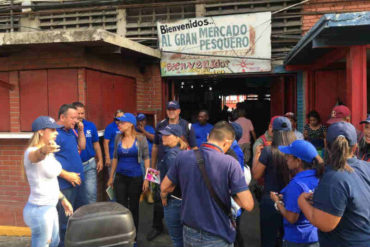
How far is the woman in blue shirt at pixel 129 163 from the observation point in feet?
13.5

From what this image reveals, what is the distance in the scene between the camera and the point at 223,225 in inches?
94.7

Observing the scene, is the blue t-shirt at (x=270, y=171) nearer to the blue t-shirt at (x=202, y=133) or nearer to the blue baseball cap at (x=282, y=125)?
the blue baseball cap at (x=282, y=125)

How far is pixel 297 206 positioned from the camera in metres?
2.34

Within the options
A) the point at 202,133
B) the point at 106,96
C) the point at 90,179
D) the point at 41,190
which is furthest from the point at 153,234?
the point at 106,96

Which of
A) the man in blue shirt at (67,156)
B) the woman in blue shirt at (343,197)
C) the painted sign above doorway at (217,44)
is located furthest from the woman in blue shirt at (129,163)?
the painted sign above doorway at (217,44)

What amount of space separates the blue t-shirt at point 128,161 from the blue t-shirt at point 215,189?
1783mm

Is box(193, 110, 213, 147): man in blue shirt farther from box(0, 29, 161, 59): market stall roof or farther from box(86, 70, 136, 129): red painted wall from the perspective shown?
box(0, 29, 161, 59): market stall roof

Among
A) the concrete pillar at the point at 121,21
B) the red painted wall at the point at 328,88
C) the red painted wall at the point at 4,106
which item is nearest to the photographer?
the red painted wall at the point at 4,106

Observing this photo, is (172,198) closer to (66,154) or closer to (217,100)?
(66,154)

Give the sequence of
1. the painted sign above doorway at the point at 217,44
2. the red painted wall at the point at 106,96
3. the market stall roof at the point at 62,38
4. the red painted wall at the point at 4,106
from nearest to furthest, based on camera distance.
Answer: the market stall roof at the point at 62,38
the red painted wall at the point at 106,96
the red painted wall at the point at 4,106
the painted sign above doorway at the point at 217,44

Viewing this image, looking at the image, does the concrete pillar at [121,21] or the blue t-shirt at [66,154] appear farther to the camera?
the concrete pillar at [121,21]

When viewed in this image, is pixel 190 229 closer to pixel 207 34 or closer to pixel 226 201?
pixel 226 201

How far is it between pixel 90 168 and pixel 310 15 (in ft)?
16.8

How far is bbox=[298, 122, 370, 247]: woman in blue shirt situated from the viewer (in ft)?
6.32
